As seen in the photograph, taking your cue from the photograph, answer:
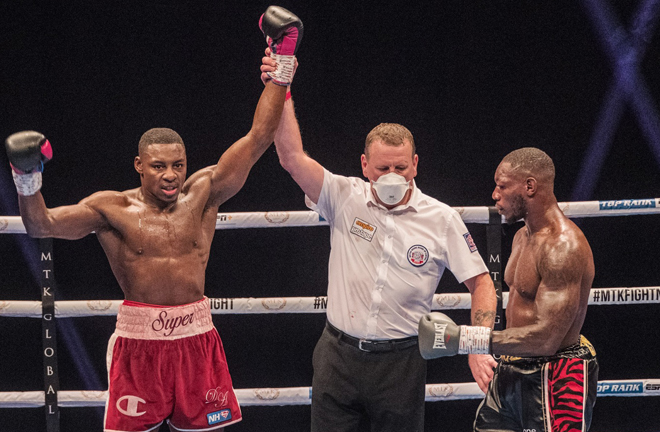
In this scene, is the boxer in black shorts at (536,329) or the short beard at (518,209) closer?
the boxer in black shorts at (536,329)

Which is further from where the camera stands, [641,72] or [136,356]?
[641,72]

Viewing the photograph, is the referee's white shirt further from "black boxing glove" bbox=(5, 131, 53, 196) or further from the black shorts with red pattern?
"black boxing glove" bbox=(5, 131, 53, 196)

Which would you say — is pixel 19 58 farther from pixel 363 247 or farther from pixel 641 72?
pixel 641 72

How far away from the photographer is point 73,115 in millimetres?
3994

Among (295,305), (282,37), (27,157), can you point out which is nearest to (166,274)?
(27,157)

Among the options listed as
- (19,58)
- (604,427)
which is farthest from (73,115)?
(604,427)

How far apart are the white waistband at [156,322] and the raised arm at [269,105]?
0.54m

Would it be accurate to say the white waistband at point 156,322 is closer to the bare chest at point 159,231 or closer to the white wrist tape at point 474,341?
the bare chest at point 159,231

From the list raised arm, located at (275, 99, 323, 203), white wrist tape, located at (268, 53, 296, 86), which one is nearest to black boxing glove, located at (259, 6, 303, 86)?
white wrist tape, located at (268, 53, 296, 86)

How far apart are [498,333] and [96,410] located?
271 cm

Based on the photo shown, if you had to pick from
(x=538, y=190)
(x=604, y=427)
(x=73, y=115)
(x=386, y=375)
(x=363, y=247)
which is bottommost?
(x=604, y=427)

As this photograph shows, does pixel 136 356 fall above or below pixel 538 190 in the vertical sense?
below

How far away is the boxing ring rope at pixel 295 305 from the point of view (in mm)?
3381

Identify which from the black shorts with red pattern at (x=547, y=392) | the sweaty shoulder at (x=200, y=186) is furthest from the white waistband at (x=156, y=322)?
the black shorts with red pattern at (x=547, y=392)
